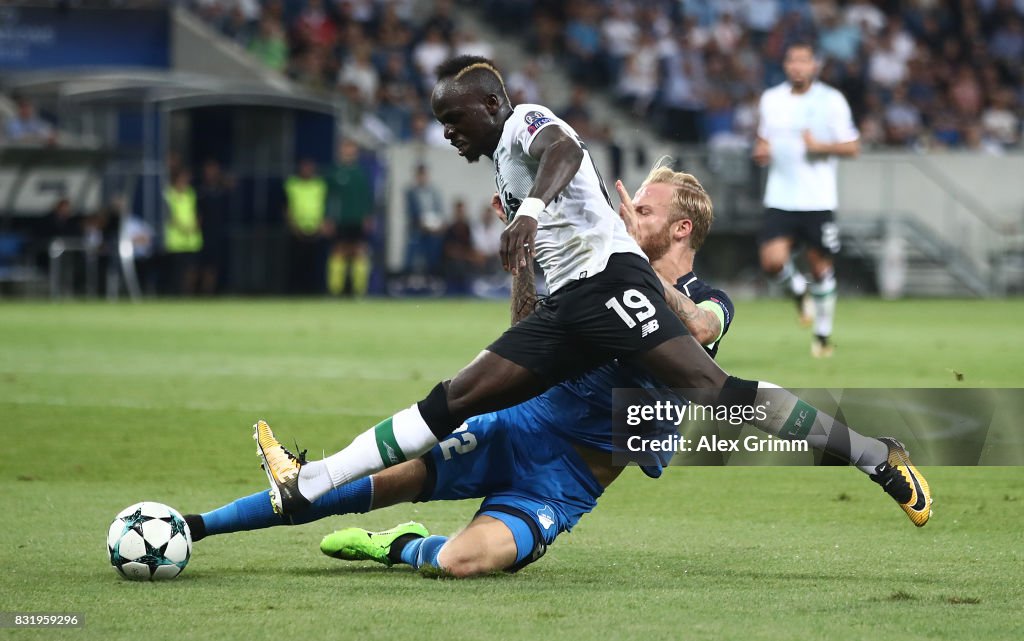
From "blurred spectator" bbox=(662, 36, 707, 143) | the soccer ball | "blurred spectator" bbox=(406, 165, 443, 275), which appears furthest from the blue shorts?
"blurred spectator" bbox=(662, 36, 707, 143)

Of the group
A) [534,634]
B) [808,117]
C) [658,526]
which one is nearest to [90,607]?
[534,634]

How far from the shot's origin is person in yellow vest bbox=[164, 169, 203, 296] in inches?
926

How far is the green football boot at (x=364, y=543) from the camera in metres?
5.51

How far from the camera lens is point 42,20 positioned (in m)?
27.0

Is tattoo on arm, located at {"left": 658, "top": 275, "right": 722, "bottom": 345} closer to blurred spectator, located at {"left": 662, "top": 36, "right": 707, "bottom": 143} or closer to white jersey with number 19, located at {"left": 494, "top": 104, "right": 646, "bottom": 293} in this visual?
white jersey with number 19, located at {"left": 494, "top": 104, "right": 646, "bottom": 293}

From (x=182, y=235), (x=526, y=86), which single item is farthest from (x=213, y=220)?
(x=526, y=86)

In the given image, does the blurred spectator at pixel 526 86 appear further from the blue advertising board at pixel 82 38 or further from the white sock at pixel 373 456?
the white sock at pixel 373 456

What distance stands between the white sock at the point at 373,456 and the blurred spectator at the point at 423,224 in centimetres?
1939

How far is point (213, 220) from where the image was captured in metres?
25.1

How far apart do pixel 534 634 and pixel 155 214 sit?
21.5 m

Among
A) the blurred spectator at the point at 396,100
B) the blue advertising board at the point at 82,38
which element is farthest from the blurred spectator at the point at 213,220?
the blue advertising board at the point at 82,38

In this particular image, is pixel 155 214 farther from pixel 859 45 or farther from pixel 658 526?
pixel 658 526

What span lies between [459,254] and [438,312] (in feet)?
14.2

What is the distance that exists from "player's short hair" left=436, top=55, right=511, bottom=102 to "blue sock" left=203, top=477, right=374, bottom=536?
4.69 ft
